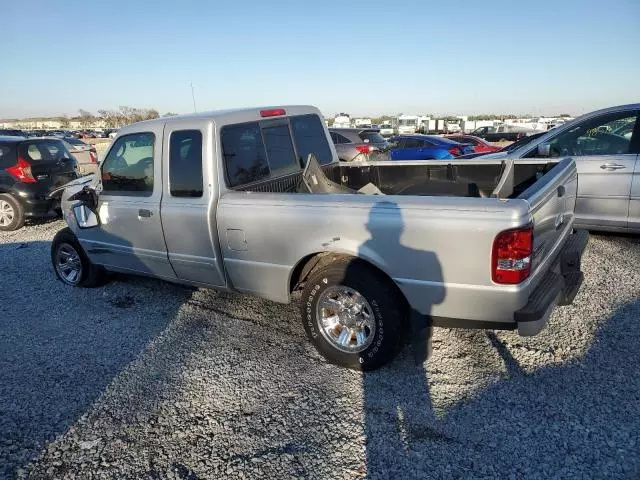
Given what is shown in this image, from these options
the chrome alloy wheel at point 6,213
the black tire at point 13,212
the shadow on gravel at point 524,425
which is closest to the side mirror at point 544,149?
the shadow on gravel at point 524,425

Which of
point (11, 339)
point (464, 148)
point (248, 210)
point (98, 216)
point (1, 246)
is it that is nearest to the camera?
point (248, 210)

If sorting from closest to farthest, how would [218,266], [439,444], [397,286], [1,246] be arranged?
[439,444] < [397,286] < [218,266] < [1,246]

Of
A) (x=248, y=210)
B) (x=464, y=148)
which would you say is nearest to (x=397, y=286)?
(x=248, y=210)

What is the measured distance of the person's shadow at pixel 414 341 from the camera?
2627 mm

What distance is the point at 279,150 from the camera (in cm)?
429

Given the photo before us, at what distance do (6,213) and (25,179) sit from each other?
0.78 metres

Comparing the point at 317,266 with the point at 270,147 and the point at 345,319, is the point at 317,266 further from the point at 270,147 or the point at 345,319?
the point at 270,147

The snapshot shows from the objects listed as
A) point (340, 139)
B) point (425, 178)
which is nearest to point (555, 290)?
point (425, 178)

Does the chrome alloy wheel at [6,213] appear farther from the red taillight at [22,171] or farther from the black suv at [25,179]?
the red taillight at [22,171]

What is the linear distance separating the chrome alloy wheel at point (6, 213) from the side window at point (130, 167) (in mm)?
5244

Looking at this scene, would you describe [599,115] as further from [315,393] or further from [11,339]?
[11,339]

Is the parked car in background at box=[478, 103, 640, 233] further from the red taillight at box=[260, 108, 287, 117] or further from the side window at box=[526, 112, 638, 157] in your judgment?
the red taillight at box=[260, 108, 287, 117]

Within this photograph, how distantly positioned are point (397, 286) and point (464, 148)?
11269 mm

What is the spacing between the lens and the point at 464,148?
13227 millimetres
